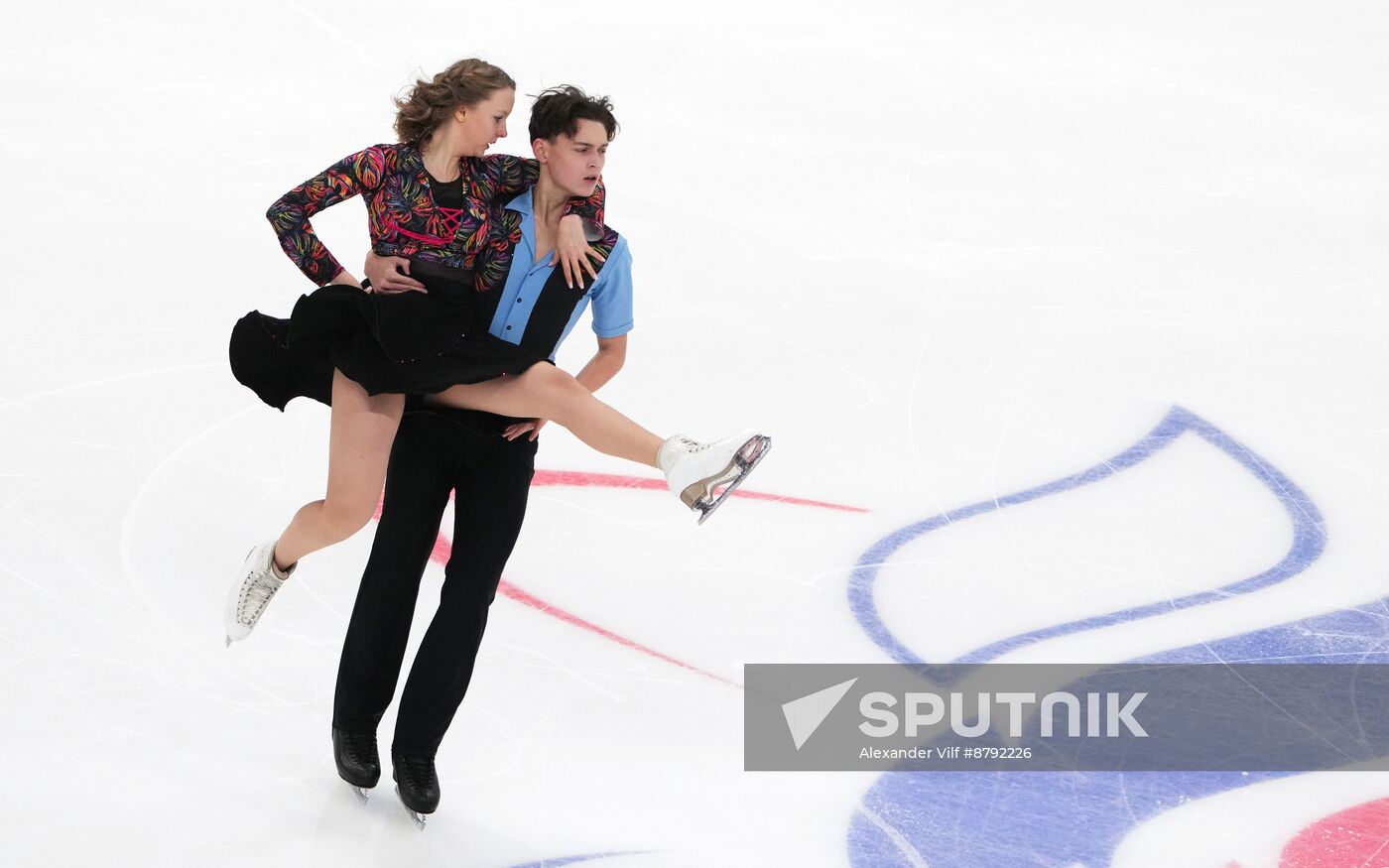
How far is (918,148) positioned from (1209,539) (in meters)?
3.17

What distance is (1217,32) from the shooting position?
8.68 m

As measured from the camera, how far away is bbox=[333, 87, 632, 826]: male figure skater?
3.36 metres

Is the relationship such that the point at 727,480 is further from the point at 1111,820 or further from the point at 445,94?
the point at 1111,820

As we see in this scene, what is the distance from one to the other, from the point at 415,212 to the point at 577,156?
0.37 metres

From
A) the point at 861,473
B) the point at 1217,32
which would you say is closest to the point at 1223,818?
the point at 861,473

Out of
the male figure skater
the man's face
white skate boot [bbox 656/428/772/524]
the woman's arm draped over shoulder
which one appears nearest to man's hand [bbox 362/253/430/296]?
the male figure skater

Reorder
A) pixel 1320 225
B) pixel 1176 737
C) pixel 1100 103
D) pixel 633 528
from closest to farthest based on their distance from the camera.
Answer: pixel 1176 737 → pixel 633 528 → pixel 1320 225 → pixel 1100 103

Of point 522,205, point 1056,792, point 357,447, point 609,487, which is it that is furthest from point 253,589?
point 1056,792

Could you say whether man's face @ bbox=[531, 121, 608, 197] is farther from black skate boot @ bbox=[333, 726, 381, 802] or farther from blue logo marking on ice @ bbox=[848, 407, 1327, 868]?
blue logo marking on ice @ bbox=[848, 407, 1327, 868]

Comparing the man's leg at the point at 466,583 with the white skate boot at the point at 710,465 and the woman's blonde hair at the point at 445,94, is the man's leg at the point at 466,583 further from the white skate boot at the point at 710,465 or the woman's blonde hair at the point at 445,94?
the woman's blonde hair at the point at 445,94

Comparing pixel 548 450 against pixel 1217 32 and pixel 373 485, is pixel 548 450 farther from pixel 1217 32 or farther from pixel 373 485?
pixel 1217 32

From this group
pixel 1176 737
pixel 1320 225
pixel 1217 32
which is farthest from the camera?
pixel 1217 32

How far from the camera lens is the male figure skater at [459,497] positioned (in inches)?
132

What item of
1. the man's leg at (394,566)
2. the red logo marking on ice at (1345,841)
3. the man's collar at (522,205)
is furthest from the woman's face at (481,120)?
the red logo marking on ice at (1345,841)
